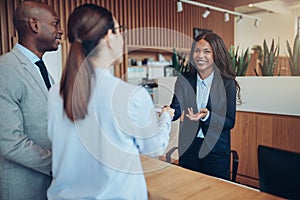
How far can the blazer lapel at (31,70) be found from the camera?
1.07 metres

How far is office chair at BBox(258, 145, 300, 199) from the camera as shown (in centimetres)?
73

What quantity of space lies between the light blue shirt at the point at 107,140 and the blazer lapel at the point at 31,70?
299 mm

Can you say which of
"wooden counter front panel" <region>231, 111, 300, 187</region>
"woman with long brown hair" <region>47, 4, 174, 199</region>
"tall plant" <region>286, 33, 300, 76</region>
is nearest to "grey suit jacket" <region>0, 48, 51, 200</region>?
"woman with long brown hair" <region>47, 4, 174, 199</region>

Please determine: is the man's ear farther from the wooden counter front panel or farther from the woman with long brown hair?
the wooden counter front panel

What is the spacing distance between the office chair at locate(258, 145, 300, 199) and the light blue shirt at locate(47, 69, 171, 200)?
314mm

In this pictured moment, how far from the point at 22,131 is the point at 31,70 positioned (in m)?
0.25


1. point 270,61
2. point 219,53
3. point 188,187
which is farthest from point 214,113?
point 270,61

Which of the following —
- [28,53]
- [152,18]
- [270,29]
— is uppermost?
[270,29]

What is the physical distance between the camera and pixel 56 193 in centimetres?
87

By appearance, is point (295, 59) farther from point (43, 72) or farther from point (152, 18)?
point (152, 18)

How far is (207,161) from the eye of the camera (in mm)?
1543

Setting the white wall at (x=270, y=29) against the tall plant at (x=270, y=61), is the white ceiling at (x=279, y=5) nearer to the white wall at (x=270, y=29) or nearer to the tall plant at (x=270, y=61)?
the white wall at (x=270, y=29)

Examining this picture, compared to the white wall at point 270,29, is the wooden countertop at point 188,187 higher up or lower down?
lower down

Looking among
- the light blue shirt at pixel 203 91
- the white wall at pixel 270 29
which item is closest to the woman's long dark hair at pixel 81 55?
the light blue shirt at pixel 203 91
